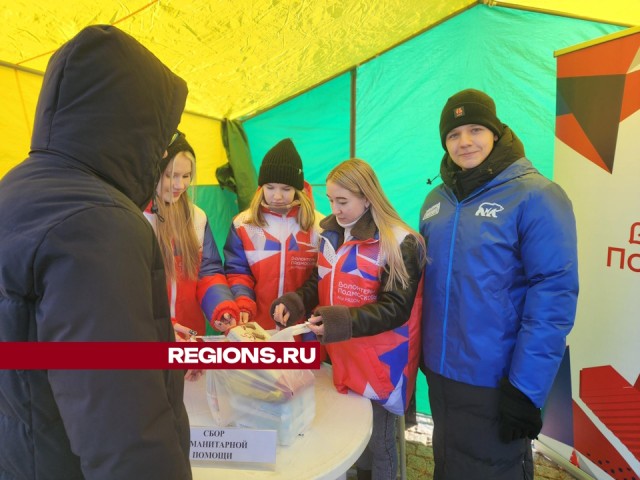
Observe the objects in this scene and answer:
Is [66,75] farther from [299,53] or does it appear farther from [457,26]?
[457,26]

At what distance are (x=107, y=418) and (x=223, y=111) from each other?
2.80 m

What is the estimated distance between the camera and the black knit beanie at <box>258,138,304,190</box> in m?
1.88

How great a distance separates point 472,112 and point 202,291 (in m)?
1.32

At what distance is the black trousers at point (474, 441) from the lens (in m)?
1.41

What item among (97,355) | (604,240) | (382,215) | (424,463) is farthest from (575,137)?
(97,355)

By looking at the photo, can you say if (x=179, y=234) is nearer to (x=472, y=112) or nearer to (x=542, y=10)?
(x=472, y=112)

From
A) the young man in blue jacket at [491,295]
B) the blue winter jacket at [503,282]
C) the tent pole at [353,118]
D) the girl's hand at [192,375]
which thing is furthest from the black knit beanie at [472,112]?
the tent pole at [353,118]

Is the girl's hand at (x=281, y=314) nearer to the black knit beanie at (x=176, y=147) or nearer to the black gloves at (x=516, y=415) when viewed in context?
the black knit beanie at (x=176, y=147)

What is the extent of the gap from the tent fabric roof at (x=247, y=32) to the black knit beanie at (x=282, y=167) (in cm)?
68

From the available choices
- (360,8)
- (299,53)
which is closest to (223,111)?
(299,53)

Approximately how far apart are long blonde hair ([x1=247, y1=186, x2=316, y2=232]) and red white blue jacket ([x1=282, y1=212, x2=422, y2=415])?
0.40 metres

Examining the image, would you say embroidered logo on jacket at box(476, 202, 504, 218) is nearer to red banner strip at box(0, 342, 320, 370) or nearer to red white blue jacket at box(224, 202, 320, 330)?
red white blue jacket at box(224, 202, 320, 330)

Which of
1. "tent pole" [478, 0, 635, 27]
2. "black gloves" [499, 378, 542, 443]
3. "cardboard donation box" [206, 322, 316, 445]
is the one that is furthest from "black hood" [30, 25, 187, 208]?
"tent pole" [478, 0, 635, 27]

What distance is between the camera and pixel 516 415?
51.4 inches
